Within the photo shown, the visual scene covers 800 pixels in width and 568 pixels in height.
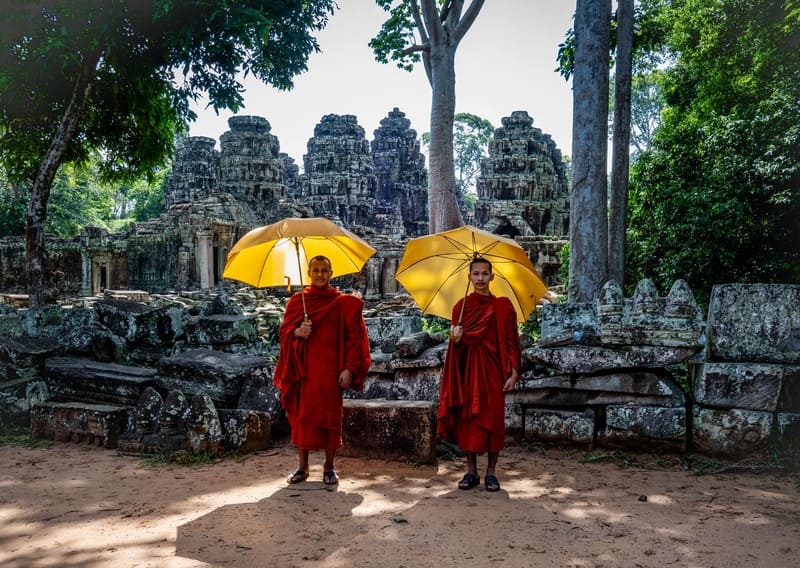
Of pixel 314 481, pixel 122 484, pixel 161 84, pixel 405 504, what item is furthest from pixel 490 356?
pixel 161 84

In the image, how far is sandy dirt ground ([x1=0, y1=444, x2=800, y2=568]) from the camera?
3016mm

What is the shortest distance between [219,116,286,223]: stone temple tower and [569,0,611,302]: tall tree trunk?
29074 mm

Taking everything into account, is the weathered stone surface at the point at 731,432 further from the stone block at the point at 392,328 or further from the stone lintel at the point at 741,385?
the stone block at the point at 392,328

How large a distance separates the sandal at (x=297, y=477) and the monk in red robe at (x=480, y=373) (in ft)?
3.66

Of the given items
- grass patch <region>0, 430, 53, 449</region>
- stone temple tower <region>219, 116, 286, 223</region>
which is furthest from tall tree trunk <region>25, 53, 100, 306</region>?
stone temple tower <region>219, 116, 286, 223</region>

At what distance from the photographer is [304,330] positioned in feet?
14.0

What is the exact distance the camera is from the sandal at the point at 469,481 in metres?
4.14

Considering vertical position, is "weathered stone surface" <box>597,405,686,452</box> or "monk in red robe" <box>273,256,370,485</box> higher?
"monk in red robe" <box>273,256,370,485</box>

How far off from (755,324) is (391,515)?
3.54m

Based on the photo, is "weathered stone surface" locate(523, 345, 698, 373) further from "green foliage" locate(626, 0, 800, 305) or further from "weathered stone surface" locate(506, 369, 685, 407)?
"green foliage" locate(626, 0, 800, 305)

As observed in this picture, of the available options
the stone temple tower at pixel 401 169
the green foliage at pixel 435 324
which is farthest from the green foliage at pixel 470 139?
the green foliage at pixel 435 324

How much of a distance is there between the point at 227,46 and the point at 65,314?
6346 millimetres

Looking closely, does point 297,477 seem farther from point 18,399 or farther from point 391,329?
point 18,399

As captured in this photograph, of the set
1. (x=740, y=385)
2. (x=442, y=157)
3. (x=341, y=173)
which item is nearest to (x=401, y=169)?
(x=341, y=173)
